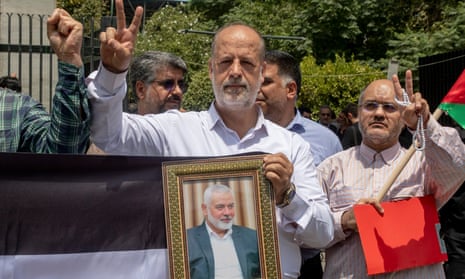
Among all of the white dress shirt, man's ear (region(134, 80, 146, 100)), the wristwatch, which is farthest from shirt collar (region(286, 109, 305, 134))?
the wristwatch

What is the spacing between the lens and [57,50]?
2.60 metres

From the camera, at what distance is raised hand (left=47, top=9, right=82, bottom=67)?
2.57 meters

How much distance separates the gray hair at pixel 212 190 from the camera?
9.09 feet

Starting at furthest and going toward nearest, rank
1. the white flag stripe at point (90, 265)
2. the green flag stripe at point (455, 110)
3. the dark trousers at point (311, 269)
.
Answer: the green flag stripe at point (455, 110), the dark trousers at point (311, 269), the white flag stripe at point (90, 265)

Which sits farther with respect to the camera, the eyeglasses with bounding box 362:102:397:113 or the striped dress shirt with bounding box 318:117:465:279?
the eyeglasses with bounding box 362:102:397:113

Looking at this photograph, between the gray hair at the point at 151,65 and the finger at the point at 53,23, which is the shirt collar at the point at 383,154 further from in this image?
the finger at the point at 53,23

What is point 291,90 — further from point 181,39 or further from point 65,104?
point 181,39

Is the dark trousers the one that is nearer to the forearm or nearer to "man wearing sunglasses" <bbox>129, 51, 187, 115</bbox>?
"man wearing sunglasses" <bbox>129, 51, 187, 115</bbox>

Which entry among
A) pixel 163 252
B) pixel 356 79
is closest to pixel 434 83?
pixel 163 252

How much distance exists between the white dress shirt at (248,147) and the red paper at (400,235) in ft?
1.78

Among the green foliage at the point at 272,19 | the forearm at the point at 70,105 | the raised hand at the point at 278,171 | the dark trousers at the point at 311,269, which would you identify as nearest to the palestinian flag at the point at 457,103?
the dark trousers at the point at 311,269

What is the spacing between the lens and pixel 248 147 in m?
3.11

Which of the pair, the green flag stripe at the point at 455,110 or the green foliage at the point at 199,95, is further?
the green foliage at the point at 199,95

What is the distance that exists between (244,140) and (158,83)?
1709 mm
